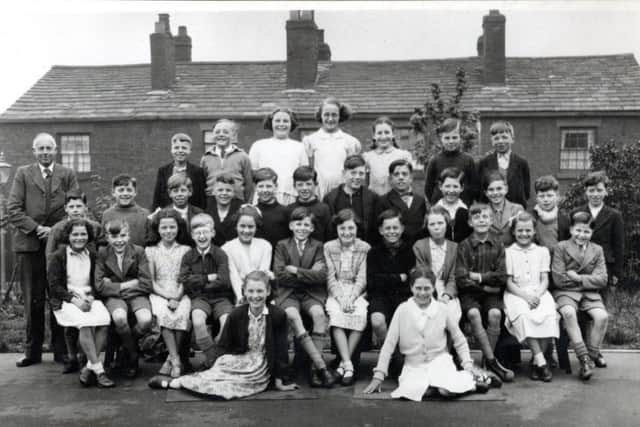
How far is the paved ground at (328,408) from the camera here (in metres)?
4.18

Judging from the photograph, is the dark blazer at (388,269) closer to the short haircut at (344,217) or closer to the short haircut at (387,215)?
the short haircut at (387,215)

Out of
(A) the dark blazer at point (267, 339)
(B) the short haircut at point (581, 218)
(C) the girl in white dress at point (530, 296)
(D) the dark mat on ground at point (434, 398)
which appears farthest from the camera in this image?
(B) the short haircut at point (581, 218)

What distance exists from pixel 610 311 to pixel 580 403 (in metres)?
4.16

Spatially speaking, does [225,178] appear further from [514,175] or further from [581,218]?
[581,218]

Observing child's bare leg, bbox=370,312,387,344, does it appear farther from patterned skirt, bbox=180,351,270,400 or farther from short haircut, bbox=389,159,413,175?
short haircut, bbox=389,159,413,175

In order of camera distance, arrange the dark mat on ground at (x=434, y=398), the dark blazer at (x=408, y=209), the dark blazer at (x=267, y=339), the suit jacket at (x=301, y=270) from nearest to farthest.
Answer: the dark mat on ground at (x=434, y=398) → the dark blazer at (x=267, y=339) → the suit jacket at (x=301, y=270) → the dark blazer at (x=408, y=209)

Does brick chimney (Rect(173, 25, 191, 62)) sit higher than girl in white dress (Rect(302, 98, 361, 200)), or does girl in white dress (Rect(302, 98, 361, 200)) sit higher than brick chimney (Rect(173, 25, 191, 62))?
brick chimney (Rect(173, 25, 191, 62))

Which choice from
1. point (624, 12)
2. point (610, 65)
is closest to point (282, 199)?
point (624, 12)

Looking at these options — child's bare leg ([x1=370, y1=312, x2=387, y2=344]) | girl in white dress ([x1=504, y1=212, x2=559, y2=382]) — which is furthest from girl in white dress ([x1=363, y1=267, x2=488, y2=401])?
girl in white dress ([x1=504, y1=212, x2=559, y2=382])

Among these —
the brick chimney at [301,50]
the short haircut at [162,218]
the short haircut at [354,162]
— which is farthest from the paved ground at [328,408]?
the brick chimney at [301,50]

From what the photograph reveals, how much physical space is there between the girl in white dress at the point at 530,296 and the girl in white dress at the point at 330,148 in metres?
1.71

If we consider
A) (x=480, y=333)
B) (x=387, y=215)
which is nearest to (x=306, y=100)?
(x=387, y=215)

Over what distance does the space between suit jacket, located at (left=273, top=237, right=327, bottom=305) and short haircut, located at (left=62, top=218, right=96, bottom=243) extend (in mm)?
1508

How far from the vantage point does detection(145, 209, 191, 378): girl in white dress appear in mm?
5094
